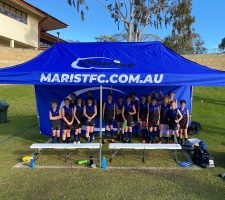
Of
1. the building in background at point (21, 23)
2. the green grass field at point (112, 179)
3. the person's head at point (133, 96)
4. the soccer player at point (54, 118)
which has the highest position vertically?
the building in background at point (21, 23)

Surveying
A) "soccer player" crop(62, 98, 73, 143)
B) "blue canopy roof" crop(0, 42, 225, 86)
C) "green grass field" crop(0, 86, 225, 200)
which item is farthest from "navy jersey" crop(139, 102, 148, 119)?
"soccer player" crop(62, 98, 73, 143)

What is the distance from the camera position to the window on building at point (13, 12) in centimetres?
2958

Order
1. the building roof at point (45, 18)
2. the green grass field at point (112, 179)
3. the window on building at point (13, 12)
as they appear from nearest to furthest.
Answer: the green grass field at point (112, 179) < the window on building at point (13, 12) < the building roof at point (45, 18)

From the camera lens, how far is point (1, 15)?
1142 inches

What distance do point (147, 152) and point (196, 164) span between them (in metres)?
1.56

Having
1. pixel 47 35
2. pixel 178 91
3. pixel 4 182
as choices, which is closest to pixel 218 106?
pixel 178 91

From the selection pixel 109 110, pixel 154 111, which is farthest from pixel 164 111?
pixel 109 110

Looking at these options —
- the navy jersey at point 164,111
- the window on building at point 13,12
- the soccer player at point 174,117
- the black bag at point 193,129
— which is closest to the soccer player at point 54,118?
the navy jersey at point 164,111

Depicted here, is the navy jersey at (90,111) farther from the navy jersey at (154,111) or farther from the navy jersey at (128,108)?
the navy jersey at (154,111)

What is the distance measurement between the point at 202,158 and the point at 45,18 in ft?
105

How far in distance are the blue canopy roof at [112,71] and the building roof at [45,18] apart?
25555 millimetres

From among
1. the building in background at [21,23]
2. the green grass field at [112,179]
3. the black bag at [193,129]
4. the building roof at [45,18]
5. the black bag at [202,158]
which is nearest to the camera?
the green grass field at [112,179]

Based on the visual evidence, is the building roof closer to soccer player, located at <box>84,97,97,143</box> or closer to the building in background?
the building in background

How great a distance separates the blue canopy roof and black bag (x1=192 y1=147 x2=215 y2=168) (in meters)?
1.74
